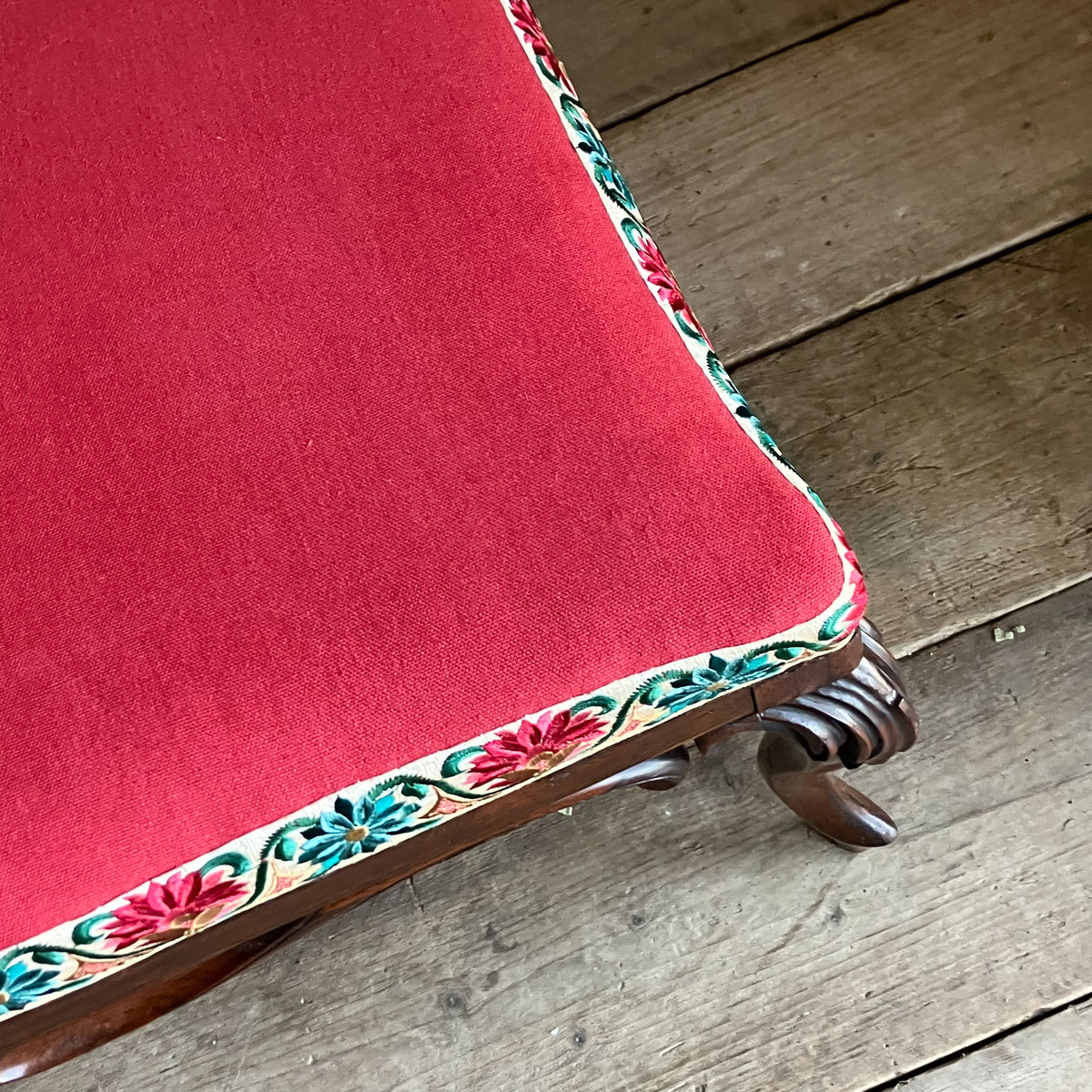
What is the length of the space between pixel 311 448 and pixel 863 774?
509 millimetres

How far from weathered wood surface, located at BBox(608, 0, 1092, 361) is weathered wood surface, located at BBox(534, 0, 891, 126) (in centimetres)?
2

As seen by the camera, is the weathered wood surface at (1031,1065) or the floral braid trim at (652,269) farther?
the weathered wood surface at (1031,1065)

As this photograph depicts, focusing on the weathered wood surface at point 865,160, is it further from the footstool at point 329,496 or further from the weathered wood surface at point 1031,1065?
the weathered wood surface at point 1031,1065

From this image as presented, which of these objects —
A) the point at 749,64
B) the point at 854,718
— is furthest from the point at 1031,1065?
the point at 749,64

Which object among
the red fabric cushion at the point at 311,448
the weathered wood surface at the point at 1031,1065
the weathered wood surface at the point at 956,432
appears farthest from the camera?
the weathered wood surface at the point at 956,432

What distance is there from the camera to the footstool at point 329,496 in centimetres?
41

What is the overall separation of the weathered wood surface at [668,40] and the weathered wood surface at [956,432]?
279 millimetres

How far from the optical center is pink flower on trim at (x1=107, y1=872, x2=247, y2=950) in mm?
415

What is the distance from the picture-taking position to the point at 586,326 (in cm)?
46

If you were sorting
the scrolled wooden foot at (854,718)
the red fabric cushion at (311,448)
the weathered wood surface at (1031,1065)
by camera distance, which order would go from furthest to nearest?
the weathered wood surface at (1031,1065) → the scrolled wooden foot at (854,718) → the red fabric cushion at (311,448)

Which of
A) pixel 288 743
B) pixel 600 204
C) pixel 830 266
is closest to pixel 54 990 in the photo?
pixel 288 743

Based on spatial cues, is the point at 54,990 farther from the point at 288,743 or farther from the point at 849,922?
the point at 849,922

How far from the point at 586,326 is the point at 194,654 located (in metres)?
0.21

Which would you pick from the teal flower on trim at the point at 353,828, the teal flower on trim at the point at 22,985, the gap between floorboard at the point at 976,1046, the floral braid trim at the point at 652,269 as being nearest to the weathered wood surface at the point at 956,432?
the gap between floorboard at the point at 976,1046
